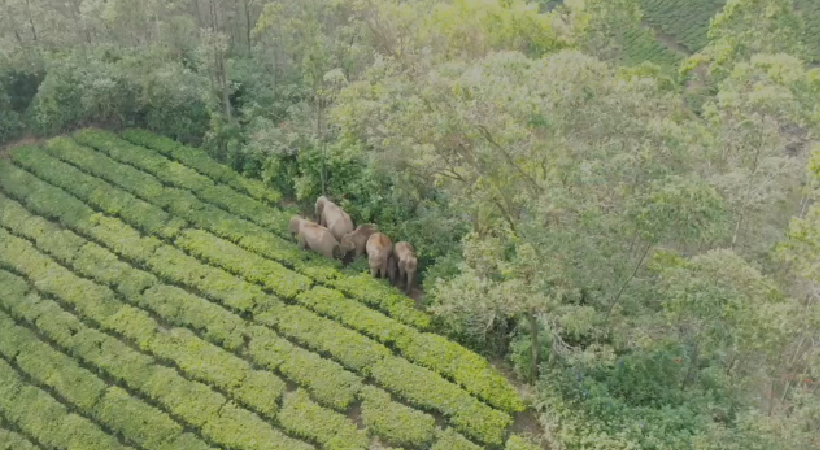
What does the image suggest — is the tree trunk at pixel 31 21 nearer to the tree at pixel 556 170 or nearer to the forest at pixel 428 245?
the forest at pixel 428 245

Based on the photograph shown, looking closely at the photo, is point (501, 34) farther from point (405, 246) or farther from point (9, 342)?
point (9, 342)

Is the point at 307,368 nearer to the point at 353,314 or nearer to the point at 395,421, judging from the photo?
the point at 353,314

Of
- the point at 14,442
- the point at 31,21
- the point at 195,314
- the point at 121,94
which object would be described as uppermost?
the point at 31,21

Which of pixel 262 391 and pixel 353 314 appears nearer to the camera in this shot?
pixel 262 391

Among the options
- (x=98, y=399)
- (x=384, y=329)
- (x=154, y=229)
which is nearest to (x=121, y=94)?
(x=154, y=229)

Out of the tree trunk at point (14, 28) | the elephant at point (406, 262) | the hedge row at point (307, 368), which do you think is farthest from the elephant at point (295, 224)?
the tree trunk at point (14, 28)

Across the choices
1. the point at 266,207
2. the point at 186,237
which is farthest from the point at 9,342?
the point at 266,207

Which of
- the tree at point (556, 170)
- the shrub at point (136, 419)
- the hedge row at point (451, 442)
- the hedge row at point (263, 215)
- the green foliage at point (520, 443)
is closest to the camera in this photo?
the tree at point (556, 170)

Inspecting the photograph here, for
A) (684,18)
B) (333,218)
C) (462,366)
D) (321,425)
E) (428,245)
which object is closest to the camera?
(321,425)

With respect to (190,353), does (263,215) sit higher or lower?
higher
